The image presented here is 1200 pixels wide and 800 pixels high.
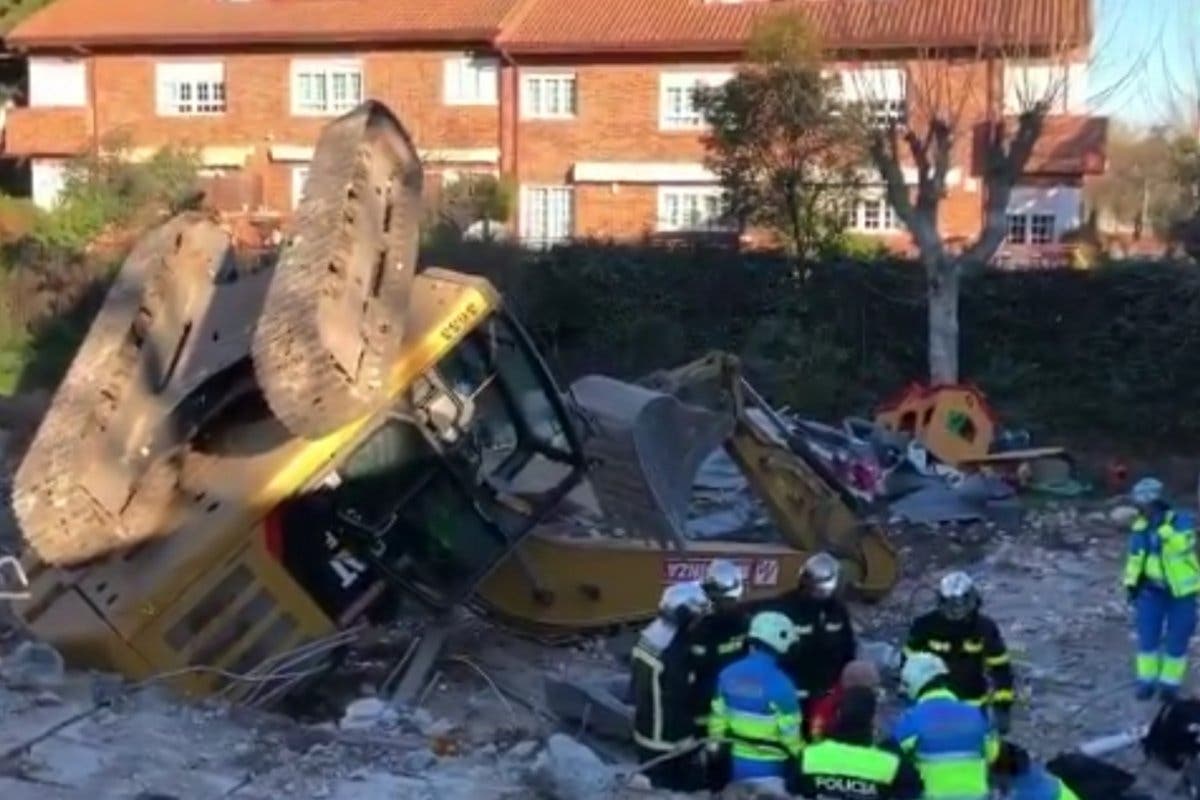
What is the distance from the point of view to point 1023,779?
9172mm

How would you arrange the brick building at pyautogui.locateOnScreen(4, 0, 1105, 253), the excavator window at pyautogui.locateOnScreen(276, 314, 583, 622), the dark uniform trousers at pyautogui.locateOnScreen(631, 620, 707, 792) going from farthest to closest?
the brick building at pyautogui.locateOnScreen(4, 0, 1105, 253), the excavator window at pyautogui.locateOnScreen(276, 314, 583, 622), the dark uniform trousers at pyautogui.locateOnScreen(631, 620, 707, 792)

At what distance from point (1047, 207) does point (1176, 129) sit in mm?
4038

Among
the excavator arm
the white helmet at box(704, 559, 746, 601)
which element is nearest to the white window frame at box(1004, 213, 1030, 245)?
the excavator arm

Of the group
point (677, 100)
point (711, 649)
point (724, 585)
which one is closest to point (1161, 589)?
→ point (724, 585)

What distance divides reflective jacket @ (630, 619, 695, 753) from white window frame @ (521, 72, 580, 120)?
28.2 m

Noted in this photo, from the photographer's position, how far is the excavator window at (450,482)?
473 inches

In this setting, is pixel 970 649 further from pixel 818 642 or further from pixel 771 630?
pixel 771 630

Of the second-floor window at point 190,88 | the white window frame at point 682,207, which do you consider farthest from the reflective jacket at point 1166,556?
the second-floor window at point 190,88

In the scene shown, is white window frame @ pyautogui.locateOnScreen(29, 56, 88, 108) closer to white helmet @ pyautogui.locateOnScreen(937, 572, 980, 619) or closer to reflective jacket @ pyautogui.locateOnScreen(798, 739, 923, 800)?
white helmet @ pyautogui.locateOnScreen(937, 572, 980, 619)

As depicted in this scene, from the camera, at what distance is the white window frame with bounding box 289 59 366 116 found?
1559 inches

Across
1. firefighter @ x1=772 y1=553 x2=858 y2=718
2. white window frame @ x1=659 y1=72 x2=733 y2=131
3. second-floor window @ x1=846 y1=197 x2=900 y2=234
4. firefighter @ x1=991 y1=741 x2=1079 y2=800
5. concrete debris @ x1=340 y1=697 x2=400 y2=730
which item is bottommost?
concrete debris @ x1=340 y1=697 x2=400 y2=730

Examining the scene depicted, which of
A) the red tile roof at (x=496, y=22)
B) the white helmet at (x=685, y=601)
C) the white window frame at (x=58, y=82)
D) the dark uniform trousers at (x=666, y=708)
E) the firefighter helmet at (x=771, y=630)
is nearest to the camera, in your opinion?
the firefighter helmet at (x=771, y=630)

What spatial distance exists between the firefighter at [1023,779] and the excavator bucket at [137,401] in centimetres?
489

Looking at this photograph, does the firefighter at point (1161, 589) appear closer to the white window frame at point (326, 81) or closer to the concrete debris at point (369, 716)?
the concrete debris at point (369, 716)
